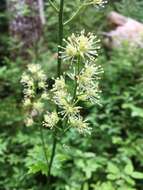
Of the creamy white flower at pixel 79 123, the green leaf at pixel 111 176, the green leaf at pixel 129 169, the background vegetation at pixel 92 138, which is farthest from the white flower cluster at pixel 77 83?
the green leaf at pixel 129 169

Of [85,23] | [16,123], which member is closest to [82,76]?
[16,123]

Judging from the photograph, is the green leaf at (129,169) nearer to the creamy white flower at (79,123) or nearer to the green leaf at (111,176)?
the green leaf at (111,176)

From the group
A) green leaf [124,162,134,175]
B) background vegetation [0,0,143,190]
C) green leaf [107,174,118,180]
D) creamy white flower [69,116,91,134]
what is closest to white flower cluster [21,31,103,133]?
creamy white flower [69,116,91,134]

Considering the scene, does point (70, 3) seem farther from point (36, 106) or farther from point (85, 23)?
point (36, 106)

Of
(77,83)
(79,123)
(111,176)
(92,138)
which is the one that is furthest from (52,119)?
(92,138)

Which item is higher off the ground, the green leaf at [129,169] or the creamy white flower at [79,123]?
the creamy white flower at [79,123]

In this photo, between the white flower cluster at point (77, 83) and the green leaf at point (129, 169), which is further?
the green leaf at point (129, 169)

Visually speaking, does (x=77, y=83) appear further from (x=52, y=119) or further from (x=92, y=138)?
(x=92, y=138)

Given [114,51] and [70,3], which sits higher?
[70,3]
